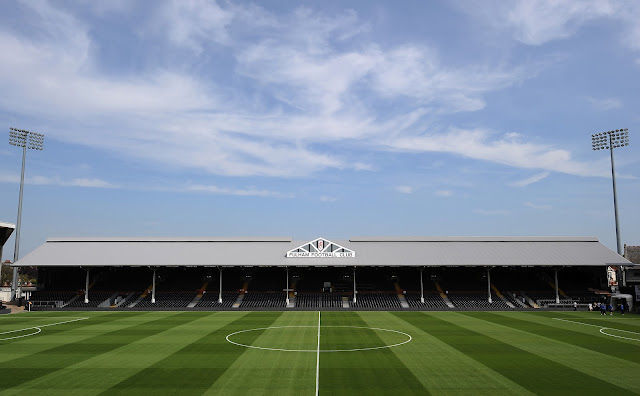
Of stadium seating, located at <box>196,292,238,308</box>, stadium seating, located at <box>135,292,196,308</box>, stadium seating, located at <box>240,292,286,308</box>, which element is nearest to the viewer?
stadium seating, located at <box>135,292,196,308</box>

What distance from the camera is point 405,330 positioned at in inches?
1233

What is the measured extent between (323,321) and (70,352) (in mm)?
19334

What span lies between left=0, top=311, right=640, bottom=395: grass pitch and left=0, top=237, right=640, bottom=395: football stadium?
0.12 m

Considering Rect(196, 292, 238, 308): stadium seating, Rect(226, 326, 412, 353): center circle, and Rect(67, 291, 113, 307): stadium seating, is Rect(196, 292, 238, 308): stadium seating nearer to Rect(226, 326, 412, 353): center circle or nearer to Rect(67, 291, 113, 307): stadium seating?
Rect(67, 291, 113, 307): stadium seating

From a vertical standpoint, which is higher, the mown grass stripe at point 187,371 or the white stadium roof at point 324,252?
the white stadium roof at point 324,252

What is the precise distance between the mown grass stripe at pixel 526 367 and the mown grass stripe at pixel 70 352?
17.7 m

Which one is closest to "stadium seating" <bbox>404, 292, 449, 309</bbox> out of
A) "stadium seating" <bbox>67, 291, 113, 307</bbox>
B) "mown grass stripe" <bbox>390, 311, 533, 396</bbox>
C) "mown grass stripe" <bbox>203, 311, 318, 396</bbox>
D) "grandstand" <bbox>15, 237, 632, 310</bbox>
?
"grandstand" <bbox>15, 237, 632, 310</bbox>

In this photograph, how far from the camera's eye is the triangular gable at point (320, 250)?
54969mm

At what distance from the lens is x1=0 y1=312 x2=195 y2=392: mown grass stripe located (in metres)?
17.8

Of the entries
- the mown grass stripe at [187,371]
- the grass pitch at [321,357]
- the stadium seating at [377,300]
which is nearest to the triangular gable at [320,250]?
the stadium seating at [377,300]

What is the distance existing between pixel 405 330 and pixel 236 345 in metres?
12.0

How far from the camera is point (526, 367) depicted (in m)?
19.0

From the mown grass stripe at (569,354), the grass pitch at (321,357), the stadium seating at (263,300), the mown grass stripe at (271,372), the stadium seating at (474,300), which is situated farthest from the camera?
the stadium seating at (263,300)

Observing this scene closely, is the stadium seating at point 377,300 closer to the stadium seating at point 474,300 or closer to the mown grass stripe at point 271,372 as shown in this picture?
the stadium seating at point 474,300
